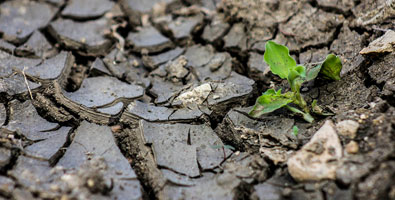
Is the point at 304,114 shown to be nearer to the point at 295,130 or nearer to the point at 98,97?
the point at 295,130

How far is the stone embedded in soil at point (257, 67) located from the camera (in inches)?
101

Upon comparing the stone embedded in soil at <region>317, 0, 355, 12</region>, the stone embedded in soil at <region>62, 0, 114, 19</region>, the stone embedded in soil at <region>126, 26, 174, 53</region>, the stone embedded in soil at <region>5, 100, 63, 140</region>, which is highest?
the stone embedded in soil at <region>317, 0, 355, 12</region>

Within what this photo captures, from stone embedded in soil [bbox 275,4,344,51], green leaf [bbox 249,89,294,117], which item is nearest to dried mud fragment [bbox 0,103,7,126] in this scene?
green leaf [bbox 249,89,294,117]

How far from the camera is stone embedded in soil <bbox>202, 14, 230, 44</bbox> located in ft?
9.54

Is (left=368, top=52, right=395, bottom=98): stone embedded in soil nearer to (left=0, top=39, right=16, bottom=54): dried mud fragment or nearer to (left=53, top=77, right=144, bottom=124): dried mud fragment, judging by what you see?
(left=53, top=77, right=144, bottom=124): dried mud fragment

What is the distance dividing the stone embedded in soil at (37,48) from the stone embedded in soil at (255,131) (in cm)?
155

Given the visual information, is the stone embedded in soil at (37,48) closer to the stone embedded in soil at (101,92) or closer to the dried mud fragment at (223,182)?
the stone embedded in soil at (101,92)

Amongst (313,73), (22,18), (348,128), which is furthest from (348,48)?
(22,18)

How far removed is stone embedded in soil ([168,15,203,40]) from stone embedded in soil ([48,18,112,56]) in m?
0.54

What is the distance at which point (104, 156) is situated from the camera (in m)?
1.96

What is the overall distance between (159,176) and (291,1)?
1.80 metres

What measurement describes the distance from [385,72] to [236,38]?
3.77 ft

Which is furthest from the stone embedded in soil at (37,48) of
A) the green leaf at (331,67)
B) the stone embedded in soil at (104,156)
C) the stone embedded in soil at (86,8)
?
the green leaf at (331,67)

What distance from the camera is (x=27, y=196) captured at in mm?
1674
